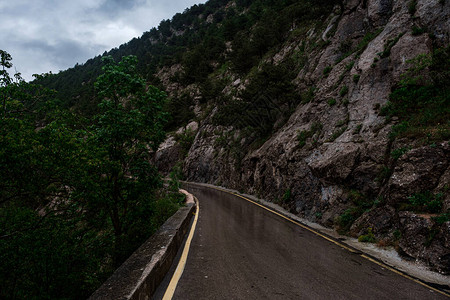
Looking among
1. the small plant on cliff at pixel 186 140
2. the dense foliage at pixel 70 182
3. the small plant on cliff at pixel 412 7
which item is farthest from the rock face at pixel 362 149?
the small plant on cliff at pixel 186 140

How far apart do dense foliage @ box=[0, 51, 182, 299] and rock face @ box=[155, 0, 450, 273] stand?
8.10 meters

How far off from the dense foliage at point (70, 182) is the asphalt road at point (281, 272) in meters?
3.21

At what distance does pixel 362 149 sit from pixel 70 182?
37.6 ft

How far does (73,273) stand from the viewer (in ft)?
22.9

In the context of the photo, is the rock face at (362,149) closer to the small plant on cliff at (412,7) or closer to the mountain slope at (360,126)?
the mountain slope at (360,126)

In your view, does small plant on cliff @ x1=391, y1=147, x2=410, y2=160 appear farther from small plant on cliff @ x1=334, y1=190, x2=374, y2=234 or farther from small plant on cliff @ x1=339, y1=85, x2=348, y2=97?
small plant on cliff @ x1=339, y1=85, x2=348, y2=97

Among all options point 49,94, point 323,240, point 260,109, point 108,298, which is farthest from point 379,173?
point 260,109

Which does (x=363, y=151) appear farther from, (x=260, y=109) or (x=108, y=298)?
(x=260, y=109)

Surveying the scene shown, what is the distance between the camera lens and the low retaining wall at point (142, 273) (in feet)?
10.6

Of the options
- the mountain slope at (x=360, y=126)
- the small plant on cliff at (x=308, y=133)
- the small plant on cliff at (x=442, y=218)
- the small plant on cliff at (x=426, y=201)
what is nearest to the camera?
the small plant on cliff at (x=442, y=218)

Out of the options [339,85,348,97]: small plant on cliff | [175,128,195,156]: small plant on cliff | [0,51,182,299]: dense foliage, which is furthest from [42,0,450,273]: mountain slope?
[175,128,195,156]: small plant on cliff

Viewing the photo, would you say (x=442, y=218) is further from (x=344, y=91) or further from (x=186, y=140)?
(x=186, y=140)

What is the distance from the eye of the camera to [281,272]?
5.04 meters

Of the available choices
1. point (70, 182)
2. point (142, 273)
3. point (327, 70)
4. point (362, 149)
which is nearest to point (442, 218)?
point (362, 149)
